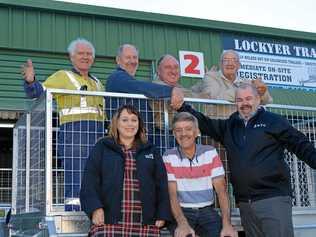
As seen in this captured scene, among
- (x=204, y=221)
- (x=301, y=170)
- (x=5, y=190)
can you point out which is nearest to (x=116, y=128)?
(x=204, y=221)

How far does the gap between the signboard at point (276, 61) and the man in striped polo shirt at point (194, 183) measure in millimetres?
8705

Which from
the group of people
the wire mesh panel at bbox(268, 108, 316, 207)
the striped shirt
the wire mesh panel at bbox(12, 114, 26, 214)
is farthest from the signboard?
the striped shirt

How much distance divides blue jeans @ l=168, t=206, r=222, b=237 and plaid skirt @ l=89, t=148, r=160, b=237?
463 mm

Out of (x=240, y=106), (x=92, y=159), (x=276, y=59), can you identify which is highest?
(x=276, y=59)

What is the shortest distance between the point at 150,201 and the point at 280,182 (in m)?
1.31

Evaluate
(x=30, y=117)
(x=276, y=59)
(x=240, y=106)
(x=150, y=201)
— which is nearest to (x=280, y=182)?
(x=240, y=106)

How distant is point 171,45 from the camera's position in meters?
12.5

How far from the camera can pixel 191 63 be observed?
41.3ft

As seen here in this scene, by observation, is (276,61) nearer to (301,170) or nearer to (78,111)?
(301,170)

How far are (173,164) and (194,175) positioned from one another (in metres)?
0.20

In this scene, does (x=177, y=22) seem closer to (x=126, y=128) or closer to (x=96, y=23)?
(x=96, y=23)

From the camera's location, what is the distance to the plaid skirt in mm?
3879

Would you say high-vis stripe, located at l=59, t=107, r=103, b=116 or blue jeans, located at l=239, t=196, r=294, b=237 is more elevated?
high-vis stripe, located at l=59, t=107, r=103, b=116

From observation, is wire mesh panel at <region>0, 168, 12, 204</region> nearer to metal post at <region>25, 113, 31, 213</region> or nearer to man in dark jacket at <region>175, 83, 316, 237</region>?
metal post at <region>25, 113, 31, 213</region>
